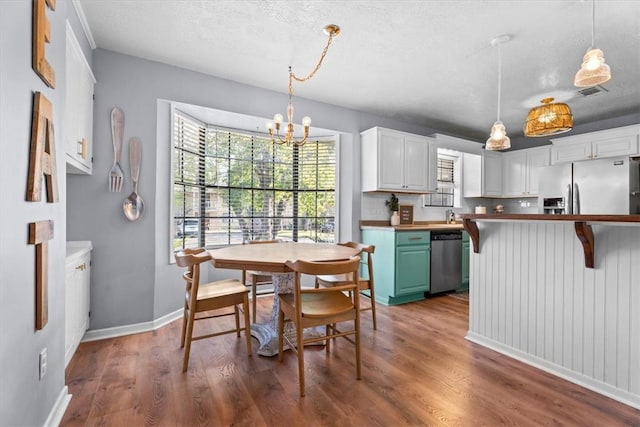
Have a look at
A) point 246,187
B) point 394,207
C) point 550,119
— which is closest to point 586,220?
point 550,119

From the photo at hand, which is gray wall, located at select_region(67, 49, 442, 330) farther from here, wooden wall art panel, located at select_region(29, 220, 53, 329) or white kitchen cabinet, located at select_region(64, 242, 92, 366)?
wooden wall art panel, located at select_region(29, 220, 53, 329)

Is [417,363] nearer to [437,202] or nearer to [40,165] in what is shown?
[40,165]

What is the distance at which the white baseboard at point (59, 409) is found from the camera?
152cm

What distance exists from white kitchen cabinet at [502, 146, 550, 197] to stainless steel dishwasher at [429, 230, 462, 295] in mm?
Answer: 1917

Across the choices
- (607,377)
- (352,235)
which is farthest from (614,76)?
(352,235)

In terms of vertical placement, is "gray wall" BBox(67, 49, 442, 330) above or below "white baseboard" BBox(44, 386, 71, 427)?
above

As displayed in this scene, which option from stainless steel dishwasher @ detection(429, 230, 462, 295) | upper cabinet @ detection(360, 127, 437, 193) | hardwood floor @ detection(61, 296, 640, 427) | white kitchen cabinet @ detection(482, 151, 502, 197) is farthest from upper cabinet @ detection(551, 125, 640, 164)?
hardwood floor @ detection(61, 296, 640, 427)

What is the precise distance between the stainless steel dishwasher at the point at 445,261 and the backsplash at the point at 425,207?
0.73m

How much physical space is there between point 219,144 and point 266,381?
2889 mm

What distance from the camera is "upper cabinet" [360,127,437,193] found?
4.04 meters

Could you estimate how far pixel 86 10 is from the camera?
7.19 feet

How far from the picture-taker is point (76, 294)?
Answer: 222cm

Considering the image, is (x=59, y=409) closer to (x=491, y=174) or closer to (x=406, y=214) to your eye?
(x=406, y=214)

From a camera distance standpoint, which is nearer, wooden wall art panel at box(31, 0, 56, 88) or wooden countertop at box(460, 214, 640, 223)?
wooden wall art panel at box(31, 0, 56, 88)
